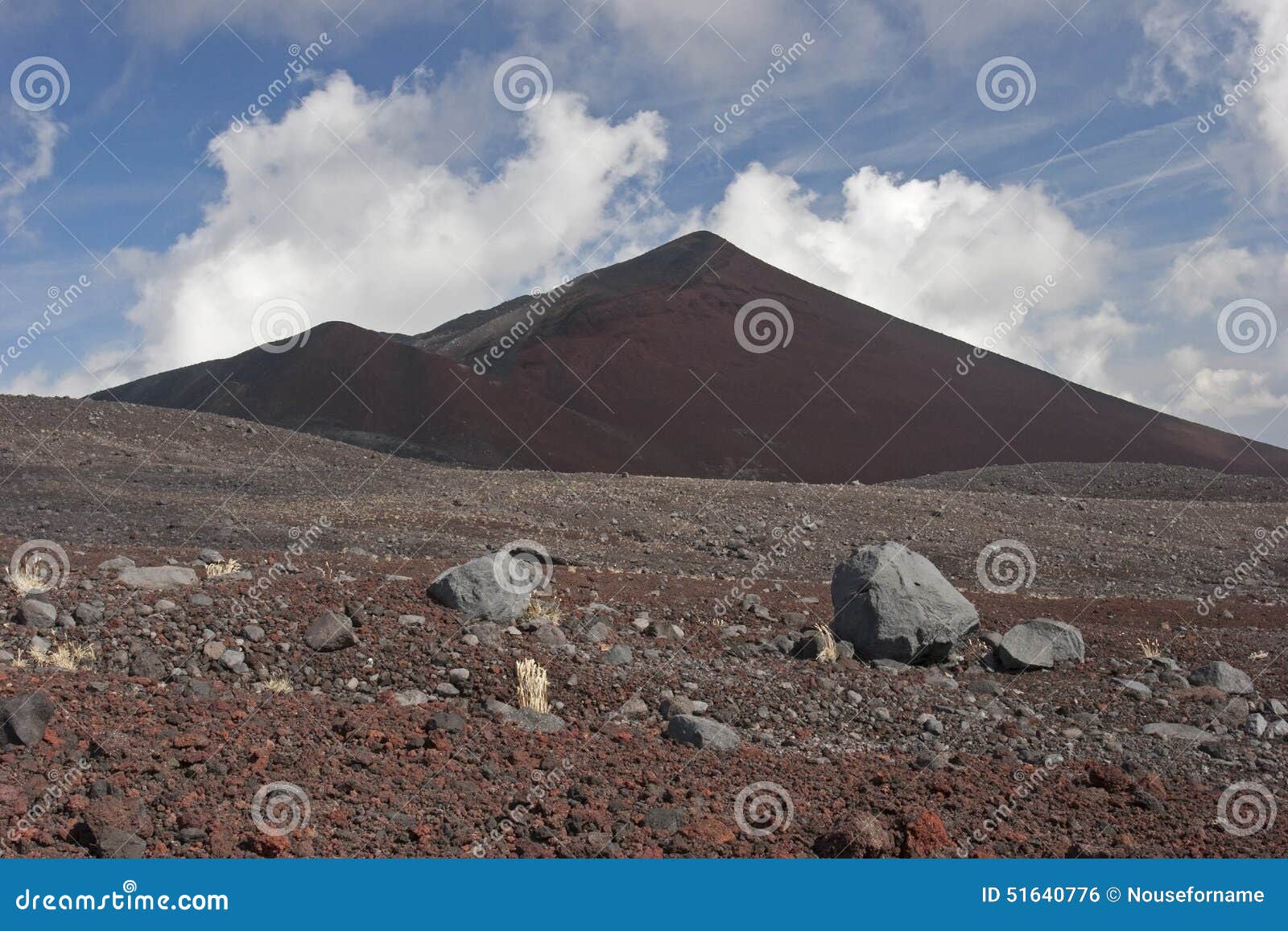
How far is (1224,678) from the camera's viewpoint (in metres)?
7.35

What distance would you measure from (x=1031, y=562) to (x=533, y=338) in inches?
1167

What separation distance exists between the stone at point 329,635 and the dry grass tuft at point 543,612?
137cm

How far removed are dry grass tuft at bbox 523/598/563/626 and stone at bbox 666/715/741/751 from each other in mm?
1933

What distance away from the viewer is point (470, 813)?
14.4 ft

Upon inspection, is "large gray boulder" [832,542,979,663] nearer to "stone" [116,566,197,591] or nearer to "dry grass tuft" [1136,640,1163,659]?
"dry grass tuft" [1136,640,1163,659]

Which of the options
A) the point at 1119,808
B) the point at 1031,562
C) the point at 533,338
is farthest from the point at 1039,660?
the point at 533,338

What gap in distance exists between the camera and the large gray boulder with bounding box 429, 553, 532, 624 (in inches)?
284

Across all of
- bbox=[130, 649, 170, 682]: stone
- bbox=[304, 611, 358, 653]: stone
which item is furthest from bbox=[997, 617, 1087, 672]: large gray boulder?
bbox=[130, 649, 170, 682]: stone

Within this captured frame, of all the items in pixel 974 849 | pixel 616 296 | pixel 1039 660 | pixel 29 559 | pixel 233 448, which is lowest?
pixel 974 849

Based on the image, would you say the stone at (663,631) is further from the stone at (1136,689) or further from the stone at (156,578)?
the stone at (156,578)

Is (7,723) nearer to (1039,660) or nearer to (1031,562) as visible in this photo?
(1039,660)

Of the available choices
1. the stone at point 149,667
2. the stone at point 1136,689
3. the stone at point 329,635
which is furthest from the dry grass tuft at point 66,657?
the stone at point 1136,689

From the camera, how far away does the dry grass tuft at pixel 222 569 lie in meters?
8.04

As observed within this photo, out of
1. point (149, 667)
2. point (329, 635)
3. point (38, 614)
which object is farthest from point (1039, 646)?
point (38, 614)
